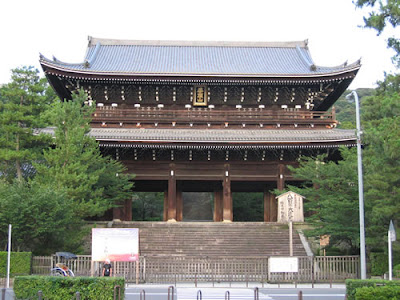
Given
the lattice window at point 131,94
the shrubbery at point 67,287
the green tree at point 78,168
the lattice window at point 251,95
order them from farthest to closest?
the lattice window at point 251,95
the lattice window at point 131,94
the green tree at point 78,168
the shrubbery at point 67,287

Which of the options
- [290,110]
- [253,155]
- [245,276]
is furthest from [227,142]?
[245,276]

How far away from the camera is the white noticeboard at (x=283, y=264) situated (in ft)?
71.8

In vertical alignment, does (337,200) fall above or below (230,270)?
above

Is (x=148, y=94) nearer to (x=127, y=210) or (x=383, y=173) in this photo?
(x=127, y=210)

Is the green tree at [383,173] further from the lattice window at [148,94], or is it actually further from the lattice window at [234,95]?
the lattice window at [148,94]

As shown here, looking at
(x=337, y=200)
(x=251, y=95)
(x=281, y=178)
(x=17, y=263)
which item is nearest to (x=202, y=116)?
(x=251, y=95)

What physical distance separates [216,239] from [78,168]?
8.86 m

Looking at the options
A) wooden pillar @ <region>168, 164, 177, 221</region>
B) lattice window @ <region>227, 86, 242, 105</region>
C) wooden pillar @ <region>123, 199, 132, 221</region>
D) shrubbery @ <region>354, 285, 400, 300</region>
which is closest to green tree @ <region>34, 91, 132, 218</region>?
wooden pillar @ <region>168, 164, 177, 221</region>

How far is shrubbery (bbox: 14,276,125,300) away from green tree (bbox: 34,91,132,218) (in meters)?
9.10

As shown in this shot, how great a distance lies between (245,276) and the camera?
22.6 metres

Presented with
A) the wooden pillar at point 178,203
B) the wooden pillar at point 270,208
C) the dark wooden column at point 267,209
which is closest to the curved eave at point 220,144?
the wooden pillar at point 270,208

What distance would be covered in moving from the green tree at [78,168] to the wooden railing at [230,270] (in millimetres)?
3487

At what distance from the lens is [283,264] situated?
865 inches

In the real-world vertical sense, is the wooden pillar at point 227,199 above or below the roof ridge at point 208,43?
below
